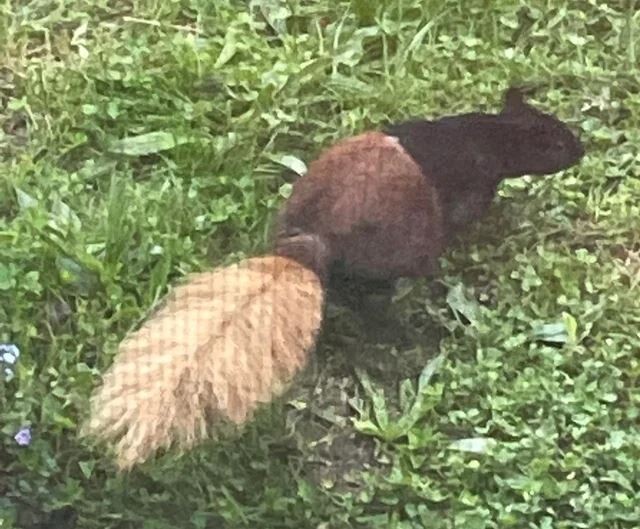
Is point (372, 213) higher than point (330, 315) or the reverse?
higher

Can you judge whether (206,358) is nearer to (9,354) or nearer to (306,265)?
(306,265)

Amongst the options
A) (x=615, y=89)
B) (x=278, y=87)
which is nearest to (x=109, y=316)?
(x=278, y=87)

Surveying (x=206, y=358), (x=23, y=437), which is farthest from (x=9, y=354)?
(x=206, y=358)

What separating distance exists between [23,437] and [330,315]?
46 centimetres

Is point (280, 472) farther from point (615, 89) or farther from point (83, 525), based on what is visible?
point (615, 89)

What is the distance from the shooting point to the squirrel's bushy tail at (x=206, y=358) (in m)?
1.60

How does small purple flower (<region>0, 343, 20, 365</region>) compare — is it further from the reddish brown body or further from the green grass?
the reddish brown body

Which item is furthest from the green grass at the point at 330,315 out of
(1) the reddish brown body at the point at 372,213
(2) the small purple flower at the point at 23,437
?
(1) the reddish brown body at the point at 372,213

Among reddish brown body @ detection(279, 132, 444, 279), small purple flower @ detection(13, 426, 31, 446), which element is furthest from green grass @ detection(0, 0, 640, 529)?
reddish brown body @ detection(279, 132, 444, 279)

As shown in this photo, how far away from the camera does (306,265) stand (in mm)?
1827

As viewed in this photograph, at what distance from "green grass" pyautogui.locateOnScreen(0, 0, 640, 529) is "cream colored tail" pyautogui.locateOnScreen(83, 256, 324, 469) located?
13 cm

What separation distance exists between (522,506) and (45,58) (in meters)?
1.22

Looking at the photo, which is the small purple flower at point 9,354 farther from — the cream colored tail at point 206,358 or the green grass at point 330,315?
the cream colored tail at point 206,358

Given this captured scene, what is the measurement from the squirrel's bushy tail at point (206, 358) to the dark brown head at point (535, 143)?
46cm
